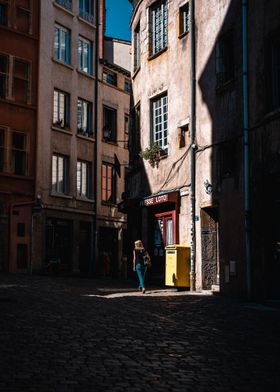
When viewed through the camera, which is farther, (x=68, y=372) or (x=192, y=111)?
(x=192, y=111)

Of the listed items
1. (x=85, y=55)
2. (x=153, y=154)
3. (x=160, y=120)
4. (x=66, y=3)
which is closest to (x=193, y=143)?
(x=153, y=154)

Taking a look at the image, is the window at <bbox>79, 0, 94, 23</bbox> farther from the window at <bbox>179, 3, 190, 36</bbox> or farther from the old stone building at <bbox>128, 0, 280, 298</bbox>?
the window at <bbox>179, 3, 190, 36</bbox>

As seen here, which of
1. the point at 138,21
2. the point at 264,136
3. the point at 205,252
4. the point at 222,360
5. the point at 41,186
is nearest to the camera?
the point at 222,360

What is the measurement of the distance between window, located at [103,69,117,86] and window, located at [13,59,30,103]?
6.92 meters

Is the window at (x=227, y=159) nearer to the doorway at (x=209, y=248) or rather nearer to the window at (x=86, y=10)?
the doorway at (x=209, y=248)

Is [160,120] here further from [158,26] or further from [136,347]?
[136,347]

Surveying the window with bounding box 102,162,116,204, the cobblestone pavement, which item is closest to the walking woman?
the cobblestone pavement

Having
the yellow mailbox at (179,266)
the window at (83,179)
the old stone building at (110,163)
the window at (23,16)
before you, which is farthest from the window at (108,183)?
the yellow mailbox at (179,266)

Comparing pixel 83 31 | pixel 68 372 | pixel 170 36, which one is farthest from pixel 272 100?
pixel 83 31

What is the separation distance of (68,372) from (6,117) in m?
25.0

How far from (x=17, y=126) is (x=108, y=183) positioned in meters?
7.98

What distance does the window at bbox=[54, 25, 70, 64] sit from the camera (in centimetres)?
3306

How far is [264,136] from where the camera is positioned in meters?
14.6

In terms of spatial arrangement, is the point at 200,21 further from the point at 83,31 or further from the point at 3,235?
the point at 83,31
